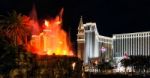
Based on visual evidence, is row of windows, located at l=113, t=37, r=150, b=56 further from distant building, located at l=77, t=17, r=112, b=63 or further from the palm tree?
the palm tree

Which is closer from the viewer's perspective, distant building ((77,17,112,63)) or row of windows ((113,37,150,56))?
distant building ((77,17,112,63))

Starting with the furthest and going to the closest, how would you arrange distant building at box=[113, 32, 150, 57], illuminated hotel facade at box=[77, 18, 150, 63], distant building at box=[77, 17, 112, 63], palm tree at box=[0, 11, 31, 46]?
distant building at box=[113, 32, 150, 57]
illuminated hotel facade at box=[77, 18, 150, 63]
distant building at box=[77, 17, 112, 63]
palm tree at box=[0, 11, 31, 46]

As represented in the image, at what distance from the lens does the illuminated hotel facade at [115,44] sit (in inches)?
6885

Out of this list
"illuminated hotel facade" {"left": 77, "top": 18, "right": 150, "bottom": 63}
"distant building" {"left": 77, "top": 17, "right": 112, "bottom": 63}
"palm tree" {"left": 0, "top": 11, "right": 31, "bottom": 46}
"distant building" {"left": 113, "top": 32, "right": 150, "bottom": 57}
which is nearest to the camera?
"palm tree" {"left": 0, "top": 11, "right": 31, "bottom": 46}

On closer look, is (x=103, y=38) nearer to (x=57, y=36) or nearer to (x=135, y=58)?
(x=135, y=58)

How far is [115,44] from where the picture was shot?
620ft

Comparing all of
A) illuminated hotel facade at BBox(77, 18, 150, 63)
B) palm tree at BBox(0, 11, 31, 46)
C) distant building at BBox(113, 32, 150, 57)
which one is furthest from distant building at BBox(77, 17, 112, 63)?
palm tree at BBox(0, 11, 31, 46)

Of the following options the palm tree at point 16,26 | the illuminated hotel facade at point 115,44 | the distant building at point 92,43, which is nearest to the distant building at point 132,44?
the illuminated hotel facade at point 115,44

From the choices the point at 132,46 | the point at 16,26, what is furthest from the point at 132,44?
the point at 16,26

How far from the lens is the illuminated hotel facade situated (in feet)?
574

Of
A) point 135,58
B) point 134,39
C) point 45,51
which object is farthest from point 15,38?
point 134,39

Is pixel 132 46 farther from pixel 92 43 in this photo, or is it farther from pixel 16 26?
pixel 16 26

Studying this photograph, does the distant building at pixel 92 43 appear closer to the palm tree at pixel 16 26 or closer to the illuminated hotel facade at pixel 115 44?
the illuminated hotel facade at pixel 115 44

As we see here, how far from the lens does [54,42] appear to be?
7138 cm
